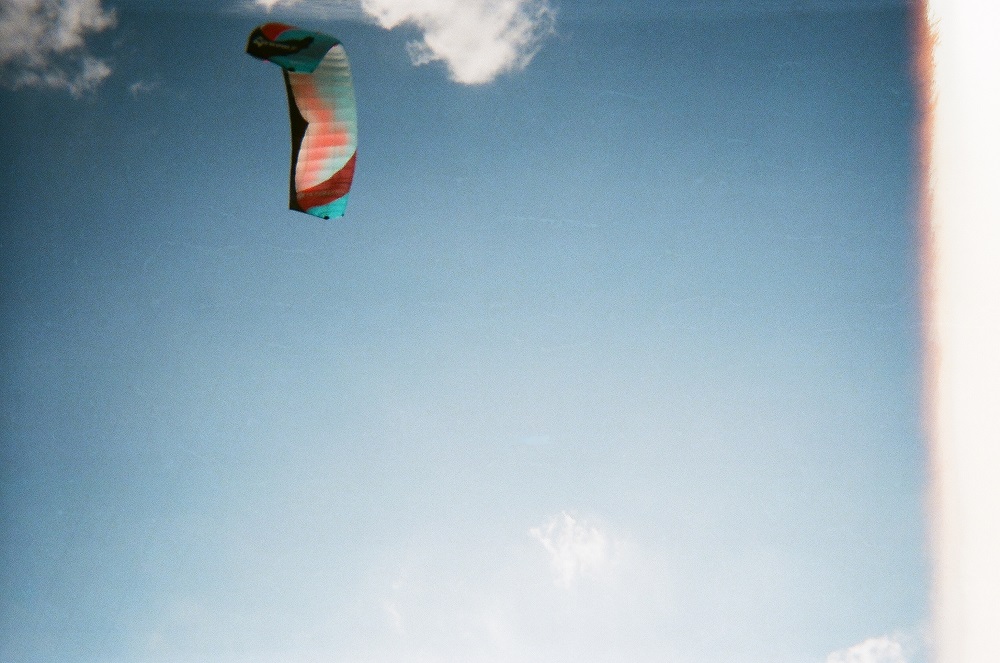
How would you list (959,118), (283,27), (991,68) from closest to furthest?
(283,27)
(991,68)
(959,118)

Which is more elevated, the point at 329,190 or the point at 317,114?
the point at 317,114

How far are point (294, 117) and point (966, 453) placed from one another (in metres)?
4.94

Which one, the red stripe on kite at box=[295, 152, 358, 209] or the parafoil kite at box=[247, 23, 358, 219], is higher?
the parafoil kite at box=[247, 23, 358, 219]

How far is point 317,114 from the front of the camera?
3.61 metres

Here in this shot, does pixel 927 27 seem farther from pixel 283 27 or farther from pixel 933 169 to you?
pixel 283 27

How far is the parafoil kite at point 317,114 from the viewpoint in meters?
3.41

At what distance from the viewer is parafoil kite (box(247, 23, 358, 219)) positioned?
341 centimetres

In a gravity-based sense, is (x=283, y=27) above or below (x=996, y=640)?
above

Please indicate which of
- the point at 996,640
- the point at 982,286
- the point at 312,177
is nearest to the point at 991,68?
the point at 982,286

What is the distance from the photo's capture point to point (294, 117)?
139 inches

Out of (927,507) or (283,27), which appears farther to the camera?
(927,507)

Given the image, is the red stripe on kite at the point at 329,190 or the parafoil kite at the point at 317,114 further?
the red stripe on kite at the point at 329,190

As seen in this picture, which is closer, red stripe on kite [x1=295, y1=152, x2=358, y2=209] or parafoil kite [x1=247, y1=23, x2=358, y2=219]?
parafoil kite [x1=247, y1=23, x2=358, y2=219]

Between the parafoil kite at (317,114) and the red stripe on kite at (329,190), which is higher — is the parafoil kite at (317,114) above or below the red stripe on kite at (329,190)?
above
